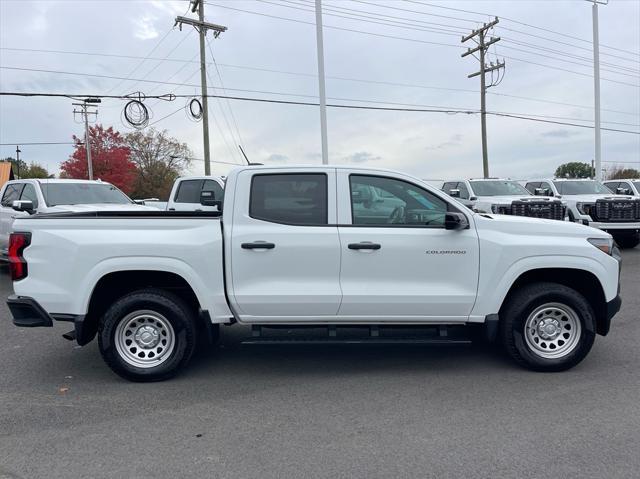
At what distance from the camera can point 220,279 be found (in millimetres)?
4977

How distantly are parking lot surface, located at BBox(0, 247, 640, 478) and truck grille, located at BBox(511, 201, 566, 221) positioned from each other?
7.70 meters

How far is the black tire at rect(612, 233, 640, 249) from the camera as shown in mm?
15023

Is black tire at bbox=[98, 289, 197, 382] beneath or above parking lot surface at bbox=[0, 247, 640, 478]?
above

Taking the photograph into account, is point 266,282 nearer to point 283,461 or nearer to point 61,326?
point 283,461

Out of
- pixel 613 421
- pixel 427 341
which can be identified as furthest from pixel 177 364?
pixel 613 421

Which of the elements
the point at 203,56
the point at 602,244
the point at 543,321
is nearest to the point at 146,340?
the point at 543,321

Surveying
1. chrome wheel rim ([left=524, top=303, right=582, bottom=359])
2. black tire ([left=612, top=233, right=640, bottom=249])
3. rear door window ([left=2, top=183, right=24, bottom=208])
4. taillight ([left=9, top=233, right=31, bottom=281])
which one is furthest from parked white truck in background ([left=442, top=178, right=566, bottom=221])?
rear door window ([left=2, top=183, right=24, bottom=208])

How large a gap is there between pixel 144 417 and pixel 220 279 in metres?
1.32

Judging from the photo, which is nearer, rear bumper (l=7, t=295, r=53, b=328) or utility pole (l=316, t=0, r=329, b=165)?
rear bumper (l=7, t=295, r=53, b=328)

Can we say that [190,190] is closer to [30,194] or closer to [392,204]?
[30,194]

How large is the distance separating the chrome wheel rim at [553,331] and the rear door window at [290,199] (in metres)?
2.23

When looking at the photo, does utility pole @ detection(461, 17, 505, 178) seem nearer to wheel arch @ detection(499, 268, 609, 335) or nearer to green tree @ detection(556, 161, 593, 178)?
wheel arch @ detection(499, 268, 609, 335)

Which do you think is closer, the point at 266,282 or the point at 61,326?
the point at 266,282

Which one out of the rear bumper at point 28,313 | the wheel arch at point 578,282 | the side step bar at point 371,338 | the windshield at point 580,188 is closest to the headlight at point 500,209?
the windshield at point 580,188
